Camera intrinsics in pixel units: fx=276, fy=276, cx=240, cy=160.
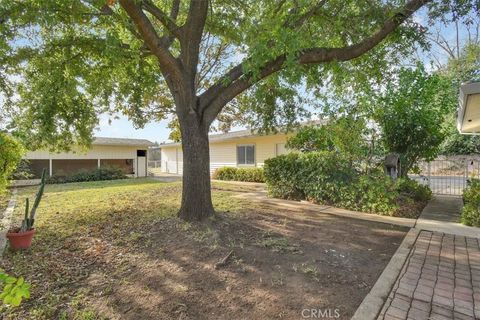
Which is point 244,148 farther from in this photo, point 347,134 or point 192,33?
point 192,33

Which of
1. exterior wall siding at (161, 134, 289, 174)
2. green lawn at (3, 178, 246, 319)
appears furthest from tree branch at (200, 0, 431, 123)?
exterior wall siding at (161, 134, 289, 174)

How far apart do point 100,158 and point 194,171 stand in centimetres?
1729

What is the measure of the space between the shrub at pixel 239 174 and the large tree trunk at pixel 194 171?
976 cm

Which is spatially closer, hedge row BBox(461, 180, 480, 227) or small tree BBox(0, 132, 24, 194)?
small tree BBox(0, 132, 24, 194)

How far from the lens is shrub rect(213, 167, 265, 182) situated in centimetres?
1620

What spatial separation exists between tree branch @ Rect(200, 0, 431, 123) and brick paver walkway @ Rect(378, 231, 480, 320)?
3577 millimetres

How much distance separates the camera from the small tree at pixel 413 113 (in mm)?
8664

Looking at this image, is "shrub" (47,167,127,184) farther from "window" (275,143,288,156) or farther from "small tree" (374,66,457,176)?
"small tree" (374,66,457,176)

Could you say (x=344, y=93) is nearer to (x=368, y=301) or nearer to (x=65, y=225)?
(x=368, y=301)

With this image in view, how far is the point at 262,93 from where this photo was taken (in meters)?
7.27

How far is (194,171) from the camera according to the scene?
5.64 metres

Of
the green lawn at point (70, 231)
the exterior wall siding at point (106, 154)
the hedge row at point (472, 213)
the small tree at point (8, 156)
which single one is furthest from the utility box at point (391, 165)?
the exterior wall siding at point (106, 154)

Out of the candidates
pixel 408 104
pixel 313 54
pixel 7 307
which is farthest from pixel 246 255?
pixel 408 104

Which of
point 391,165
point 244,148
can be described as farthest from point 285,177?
point 244,148
